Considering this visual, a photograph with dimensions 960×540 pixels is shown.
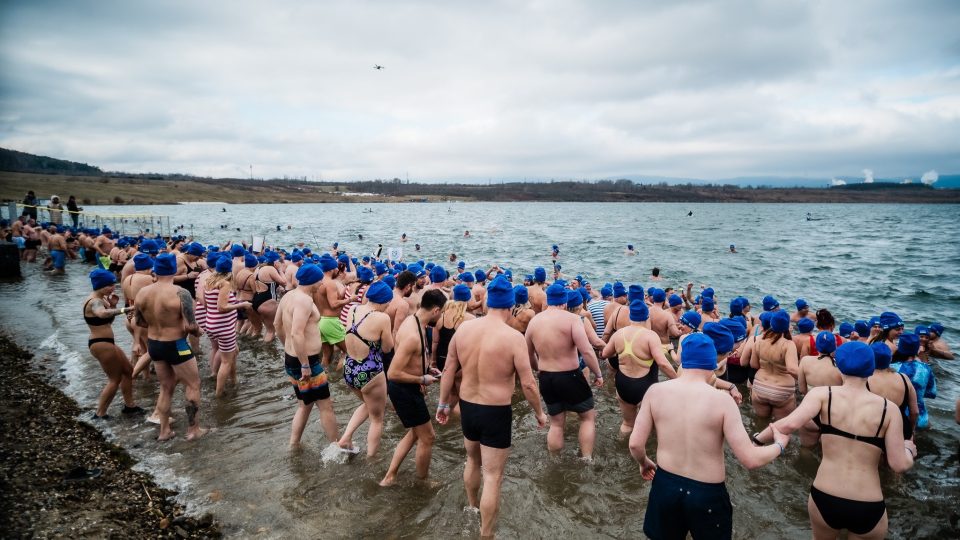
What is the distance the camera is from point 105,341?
6348 millimetres

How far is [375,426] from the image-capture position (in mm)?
5492

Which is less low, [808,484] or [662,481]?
[662,481]

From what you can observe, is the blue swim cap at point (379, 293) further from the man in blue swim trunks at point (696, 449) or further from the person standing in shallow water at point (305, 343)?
the man in blue swim trunks at point (696, 449)

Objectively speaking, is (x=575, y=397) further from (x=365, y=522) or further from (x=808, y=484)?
(x=808, y=484)

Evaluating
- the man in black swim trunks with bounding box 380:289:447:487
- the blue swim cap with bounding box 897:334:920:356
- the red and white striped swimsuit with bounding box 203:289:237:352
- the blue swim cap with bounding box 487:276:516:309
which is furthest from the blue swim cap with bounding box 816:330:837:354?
the red and white striped swimsuit with bounding box 203:289:237:352

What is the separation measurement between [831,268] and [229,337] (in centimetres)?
3616

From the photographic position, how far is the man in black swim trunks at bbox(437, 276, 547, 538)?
4.17 metres

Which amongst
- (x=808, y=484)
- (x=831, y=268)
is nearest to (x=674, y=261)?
(x=831, y=268)

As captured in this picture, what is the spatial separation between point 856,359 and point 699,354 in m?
1.23

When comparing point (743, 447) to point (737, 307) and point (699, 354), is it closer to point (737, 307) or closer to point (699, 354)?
→ point (699, 354)

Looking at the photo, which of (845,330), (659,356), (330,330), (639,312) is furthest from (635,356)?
(845,330)

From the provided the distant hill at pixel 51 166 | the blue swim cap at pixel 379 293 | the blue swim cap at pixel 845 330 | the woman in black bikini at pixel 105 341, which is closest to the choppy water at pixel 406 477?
the woman in black bikini at pixel 105 341

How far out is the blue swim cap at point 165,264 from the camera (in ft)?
19.1

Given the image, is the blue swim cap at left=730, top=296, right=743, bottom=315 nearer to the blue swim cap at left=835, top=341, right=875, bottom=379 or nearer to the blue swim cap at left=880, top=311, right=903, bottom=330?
the blue swim cap at left=880, top=311, right=903, bottom=330
